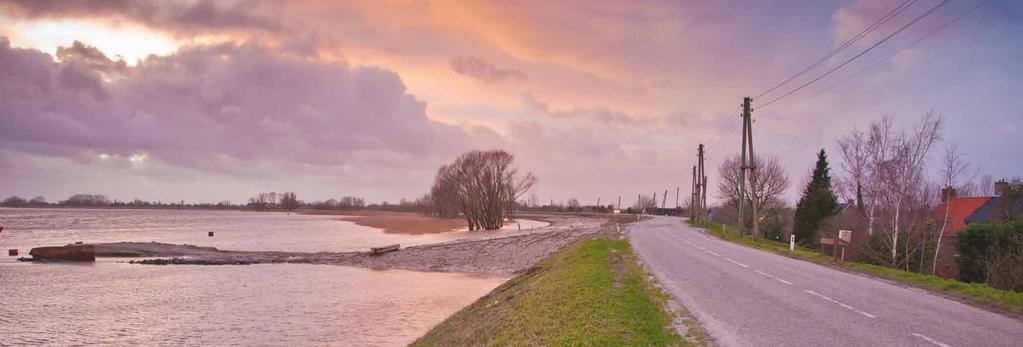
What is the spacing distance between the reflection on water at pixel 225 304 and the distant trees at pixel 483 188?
60718 millimetres

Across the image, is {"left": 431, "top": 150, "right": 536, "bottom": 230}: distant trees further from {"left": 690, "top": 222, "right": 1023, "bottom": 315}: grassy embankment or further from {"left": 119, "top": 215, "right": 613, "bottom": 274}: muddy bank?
{"left": 690, "top": 222, "right": 1023, "bottom": 315}: grassy embankment

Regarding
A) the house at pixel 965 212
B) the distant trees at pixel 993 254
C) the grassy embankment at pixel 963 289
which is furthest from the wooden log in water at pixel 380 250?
the distant trees at pixel 993 254

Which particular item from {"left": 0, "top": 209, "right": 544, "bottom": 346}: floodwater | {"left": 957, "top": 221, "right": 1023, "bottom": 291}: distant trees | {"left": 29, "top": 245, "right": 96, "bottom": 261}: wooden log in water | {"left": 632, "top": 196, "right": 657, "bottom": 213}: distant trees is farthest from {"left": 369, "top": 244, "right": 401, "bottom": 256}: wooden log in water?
{"left": 632, "top": 196, "right": 657, "bottom": 213}: distant trees

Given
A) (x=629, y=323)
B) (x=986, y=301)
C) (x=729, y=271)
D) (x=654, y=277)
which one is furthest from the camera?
(x=729, y=271)

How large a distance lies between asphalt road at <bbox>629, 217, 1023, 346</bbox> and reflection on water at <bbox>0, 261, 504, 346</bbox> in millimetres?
8882

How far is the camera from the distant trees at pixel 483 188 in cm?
9850

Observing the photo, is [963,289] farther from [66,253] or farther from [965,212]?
[66,253]

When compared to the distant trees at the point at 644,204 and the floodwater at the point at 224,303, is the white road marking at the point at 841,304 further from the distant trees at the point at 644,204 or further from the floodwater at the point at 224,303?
the distant trees at the point at 644,204

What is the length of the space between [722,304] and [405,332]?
9814 millimetres

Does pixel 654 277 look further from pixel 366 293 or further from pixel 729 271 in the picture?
pixel 366 293

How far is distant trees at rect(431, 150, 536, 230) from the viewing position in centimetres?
9850

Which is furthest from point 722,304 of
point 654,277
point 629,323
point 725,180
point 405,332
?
point 725,180

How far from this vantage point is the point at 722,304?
40.5ft

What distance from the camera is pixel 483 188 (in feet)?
325
